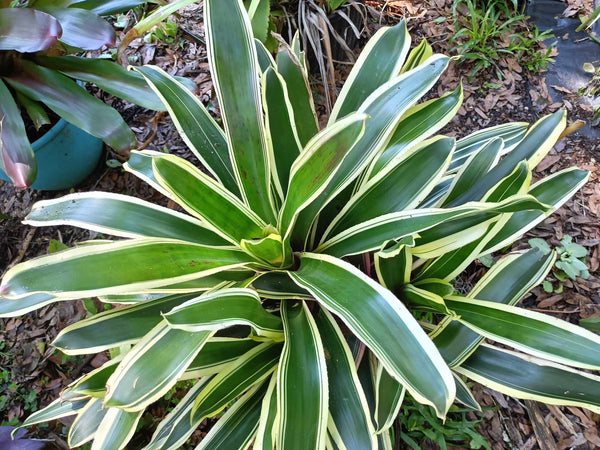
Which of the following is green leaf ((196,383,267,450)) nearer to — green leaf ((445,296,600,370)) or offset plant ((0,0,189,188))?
green leaf ((445,296,600,370))

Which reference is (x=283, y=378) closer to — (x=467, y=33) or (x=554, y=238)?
(x=554, y=238)

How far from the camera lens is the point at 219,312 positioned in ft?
2.53

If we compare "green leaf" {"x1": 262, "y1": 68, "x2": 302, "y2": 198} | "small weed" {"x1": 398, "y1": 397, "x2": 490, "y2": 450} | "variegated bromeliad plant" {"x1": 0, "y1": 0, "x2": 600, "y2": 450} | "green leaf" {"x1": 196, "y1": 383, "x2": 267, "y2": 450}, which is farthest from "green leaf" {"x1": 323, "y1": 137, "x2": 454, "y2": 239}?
"small weed" {"x1": 398, "y1": 397, "x2": 490, "y2": 450}

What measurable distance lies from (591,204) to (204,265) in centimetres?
168

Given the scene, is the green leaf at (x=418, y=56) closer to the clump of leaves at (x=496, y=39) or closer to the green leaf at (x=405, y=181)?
the green leaf at (x=405, y=181)

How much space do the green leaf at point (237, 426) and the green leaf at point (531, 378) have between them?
0.54 m

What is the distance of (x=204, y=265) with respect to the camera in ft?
2.88

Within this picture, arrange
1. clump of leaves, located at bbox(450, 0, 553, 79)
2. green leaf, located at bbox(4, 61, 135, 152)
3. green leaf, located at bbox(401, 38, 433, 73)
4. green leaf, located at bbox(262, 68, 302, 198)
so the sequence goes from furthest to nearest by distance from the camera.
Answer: clump of leaves, located at bbox(450, 0, 553, 79) < green leaf, located at bbox(4, 61, 135, 152) < green leaf, located at bbox(401, 38, 433, 73) < green leaf, located at bbox(262, 68, 302, 198)

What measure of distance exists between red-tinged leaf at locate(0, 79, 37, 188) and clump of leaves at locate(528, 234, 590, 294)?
180cm

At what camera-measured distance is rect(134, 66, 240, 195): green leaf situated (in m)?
1.00

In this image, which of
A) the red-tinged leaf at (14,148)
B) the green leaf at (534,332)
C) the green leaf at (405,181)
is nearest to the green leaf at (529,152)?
the green leaf at (405,181)

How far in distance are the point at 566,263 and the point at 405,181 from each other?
986 mm

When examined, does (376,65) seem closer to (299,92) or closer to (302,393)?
(299,92)

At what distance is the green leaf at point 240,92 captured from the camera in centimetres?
94
